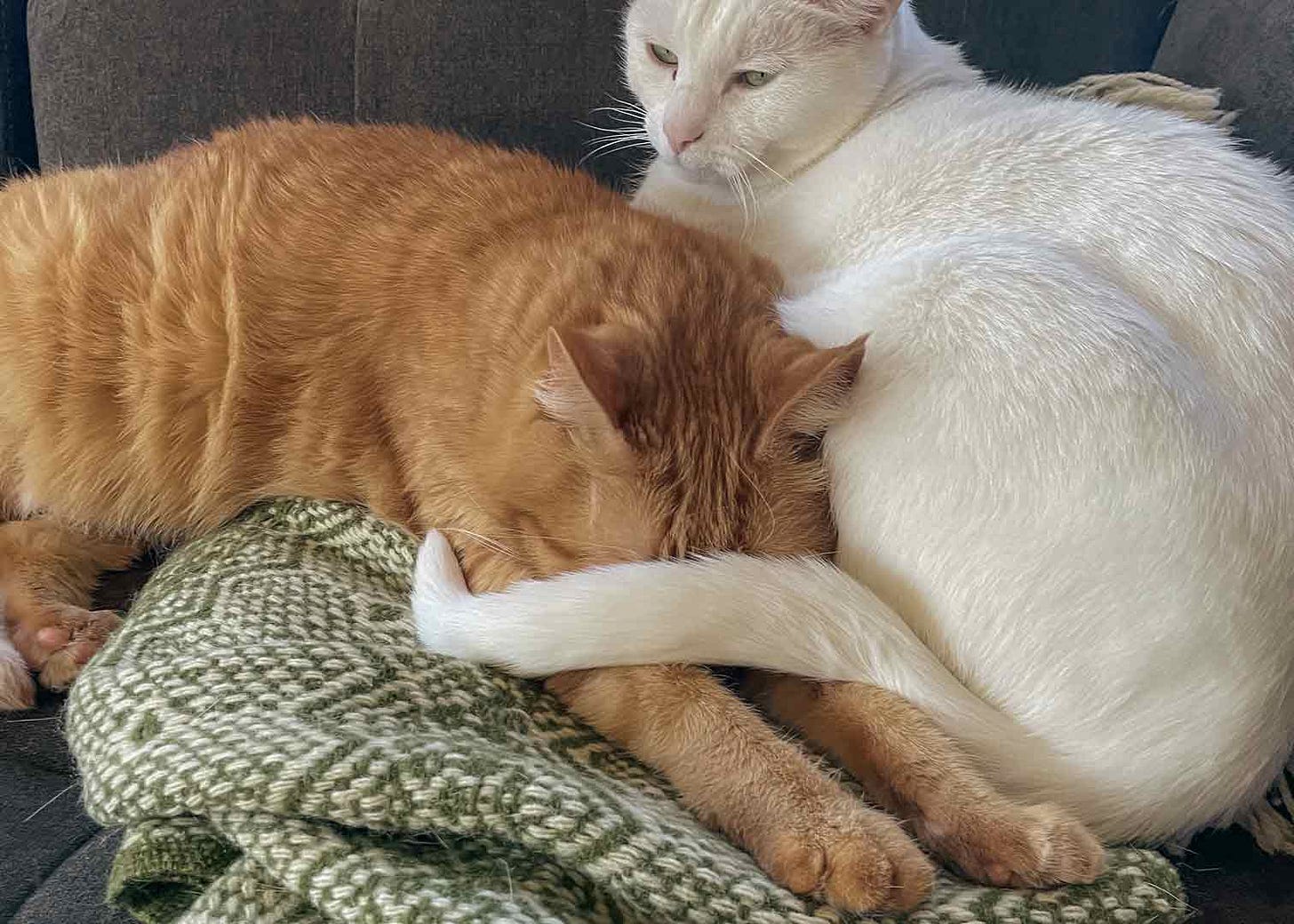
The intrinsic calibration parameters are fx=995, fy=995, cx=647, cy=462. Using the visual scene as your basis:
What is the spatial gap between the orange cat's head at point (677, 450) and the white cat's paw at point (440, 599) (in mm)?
79

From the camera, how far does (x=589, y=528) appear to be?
1.08m

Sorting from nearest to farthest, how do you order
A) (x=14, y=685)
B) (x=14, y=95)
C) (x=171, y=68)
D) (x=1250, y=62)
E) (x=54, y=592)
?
1. (x=14, y=685)
2. (x=54, y=592)
3. (x=1250, y=62)
4. (x=171, y=68)
5. (x=14, y=95)

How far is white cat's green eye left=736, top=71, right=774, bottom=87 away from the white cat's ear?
12cm

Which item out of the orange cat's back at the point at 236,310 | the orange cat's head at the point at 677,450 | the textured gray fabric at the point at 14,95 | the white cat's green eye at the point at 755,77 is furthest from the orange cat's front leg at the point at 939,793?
the textured gray fabric at the point at 14,95

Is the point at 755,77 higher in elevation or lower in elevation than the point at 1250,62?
lower

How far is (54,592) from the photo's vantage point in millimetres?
1331

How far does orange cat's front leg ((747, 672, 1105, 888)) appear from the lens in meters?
0.87

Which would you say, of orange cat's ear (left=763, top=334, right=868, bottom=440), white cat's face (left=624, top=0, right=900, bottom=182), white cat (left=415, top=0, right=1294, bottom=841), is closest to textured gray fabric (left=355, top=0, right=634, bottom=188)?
white cat's face (left=624, top=0, right=900, bottom=182)

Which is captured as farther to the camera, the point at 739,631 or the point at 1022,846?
the point at 739,631

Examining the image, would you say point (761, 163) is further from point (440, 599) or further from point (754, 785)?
point (754, 785)

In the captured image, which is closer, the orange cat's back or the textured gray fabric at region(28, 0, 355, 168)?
the orange cat's back

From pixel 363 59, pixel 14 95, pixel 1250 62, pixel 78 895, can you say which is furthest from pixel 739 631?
pixel 14 95

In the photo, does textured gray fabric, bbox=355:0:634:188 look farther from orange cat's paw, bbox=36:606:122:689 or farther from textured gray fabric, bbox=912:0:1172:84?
orange cat's paw, bbox=36:606:122:689

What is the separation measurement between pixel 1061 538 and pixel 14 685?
1.16 m
